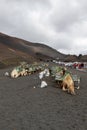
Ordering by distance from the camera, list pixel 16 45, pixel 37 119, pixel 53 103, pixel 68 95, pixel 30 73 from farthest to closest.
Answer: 1. pixel 16 45
2. pixel 30 73
3. pixel 68 95
4. pixel 53 103
5. pixel 37 119

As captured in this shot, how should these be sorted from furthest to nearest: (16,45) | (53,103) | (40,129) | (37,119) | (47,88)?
(16,45)
(47,88)
(53,103)
(37,119)
(40,129)

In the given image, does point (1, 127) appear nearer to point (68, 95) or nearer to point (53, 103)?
point (53, 103)

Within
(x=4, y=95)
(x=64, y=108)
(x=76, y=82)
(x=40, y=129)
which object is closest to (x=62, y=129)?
(x=40, y=129)

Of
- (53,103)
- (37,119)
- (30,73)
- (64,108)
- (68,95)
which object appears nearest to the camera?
(37,119)

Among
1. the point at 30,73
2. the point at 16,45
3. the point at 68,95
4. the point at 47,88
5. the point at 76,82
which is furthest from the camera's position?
the point at 16,45

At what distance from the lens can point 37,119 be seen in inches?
592

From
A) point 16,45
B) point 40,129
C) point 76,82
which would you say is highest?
point 16,45

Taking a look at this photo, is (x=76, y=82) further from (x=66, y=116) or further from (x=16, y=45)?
(x=16, y=45)

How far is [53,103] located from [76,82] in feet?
25.3

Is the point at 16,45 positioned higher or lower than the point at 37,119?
higher

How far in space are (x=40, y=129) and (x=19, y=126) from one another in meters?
1.03

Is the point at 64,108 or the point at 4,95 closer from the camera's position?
the point at 64,108

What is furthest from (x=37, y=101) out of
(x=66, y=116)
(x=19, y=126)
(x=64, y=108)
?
(x=19, y=126)

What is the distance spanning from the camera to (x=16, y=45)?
6388 inches
